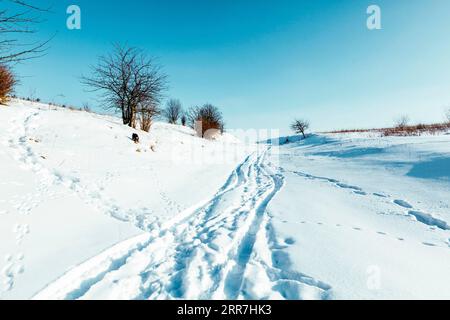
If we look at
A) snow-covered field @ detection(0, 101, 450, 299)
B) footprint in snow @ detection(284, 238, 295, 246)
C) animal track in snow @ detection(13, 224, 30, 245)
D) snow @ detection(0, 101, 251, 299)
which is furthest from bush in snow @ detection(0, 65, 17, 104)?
footprint in snow @ detection(284, 238, 295, 246)

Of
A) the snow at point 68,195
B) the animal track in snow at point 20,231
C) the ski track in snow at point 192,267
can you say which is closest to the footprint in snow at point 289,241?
the ski track in snow at point 192,267

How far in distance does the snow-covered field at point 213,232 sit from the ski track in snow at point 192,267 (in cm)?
2

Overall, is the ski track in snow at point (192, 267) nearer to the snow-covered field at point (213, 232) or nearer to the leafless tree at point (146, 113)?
the snow-covered field at point (213, 232)

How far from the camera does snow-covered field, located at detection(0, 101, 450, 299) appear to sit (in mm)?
2508

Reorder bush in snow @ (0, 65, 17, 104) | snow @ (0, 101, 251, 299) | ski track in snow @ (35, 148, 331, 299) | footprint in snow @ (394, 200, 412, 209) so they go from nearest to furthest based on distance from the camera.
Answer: ski track in snow @ (35, 148, 331, 299) < snow @ (0, 101, 251, 299) < footprint in snow @ (394, 200, 412, 209) < bush in snow @ (0, 65, 17, 104)

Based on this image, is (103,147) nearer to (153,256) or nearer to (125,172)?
(125,172)

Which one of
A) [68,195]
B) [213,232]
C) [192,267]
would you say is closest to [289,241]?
[213,232]

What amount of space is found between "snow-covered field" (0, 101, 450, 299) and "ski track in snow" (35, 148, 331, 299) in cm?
2

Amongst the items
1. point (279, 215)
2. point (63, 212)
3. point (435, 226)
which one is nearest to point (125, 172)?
point (63, 212)

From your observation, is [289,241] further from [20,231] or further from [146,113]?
[146,113]

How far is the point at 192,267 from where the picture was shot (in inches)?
114

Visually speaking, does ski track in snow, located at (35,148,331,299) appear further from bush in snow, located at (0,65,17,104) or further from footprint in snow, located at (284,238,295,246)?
bush in snow, located at (0,65,17,104)

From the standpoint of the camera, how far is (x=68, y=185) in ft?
18.5
